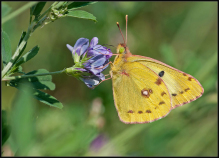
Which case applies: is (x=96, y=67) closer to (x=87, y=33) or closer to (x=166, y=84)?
(x=166, y=84)

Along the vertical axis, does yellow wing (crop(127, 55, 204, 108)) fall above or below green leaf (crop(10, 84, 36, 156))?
below

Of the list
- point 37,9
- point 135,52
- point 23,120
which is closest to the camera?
point 23,120

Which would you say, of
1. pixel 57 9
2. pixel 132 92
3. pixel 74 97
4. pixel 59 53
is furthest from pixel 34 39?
pixel 57 9

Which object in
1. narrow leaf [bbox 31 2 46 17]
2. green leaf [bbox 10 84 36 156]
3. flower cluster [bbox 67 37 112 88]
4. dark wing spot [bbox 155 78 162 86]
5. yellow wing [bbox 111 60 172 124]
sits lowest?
yellow wing [bbox 111 60 172 124]

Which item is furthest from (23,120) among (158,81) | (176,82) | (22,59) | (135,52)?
(135,52)

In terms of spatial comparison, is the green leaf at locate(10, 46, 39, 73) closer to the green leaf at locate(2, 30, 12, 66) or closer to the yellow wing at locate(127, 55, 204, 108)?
the green leaf at locate(2, 30, 12, 66)

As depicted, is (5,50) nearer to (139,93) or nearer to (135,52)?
(139,93)

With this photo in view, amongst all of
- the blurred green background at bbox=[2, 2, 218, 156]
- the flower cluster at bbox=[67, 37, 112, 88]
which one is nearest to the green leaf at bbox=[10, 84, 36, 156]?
the blurred green background at bbox=[2, 2, 218, 156]
